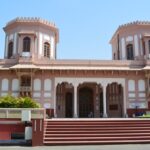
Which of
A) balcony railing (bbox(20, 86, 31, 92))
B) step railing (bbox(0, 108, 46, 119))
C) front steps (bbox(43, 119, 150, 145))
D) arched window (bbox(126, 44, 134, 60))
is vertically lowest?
front steps (bbox(43, 119, 150, 145))

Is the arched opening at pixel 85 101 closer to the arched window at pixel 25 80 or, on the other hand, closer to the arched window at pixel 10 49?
the arched window at pixel 25 80

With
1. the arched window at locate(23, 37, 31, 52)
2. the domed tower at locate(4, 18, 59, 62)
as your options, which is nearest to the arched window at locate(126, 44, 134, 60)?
the domed tower at locate(4, 18, 59, 62)

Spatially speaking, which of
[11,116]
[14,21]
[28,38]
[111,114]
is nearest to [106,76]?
[111,114]

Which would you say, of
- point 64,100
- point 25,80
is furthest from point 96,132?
point 64,100

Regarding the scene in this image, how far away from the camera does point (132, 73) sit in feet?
100

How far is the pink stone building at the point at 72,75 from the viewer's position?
96.5ft

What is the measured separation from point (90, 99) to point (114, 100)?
267 centimetres

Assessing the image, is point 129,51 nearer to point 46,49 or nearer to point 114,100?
point 114,100

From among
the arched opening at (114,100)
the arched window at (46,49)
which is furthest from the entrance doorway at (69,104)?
the arched window at (46,49)

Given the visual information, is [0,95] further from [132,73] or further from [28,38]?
[132,73]

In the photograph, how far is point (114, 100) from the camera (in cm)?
3192

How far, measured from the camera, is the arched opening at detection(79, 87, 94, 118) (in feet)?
105

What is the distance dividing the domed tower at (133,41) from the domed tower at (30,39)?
7939 millimetres

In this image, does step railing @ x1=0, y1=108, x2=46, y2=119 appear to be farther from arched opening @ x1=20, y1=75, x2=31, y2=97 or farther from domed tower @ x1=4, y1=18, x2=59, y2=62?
domed tower @ x1=4, y1=18, x2=59, y2=62
